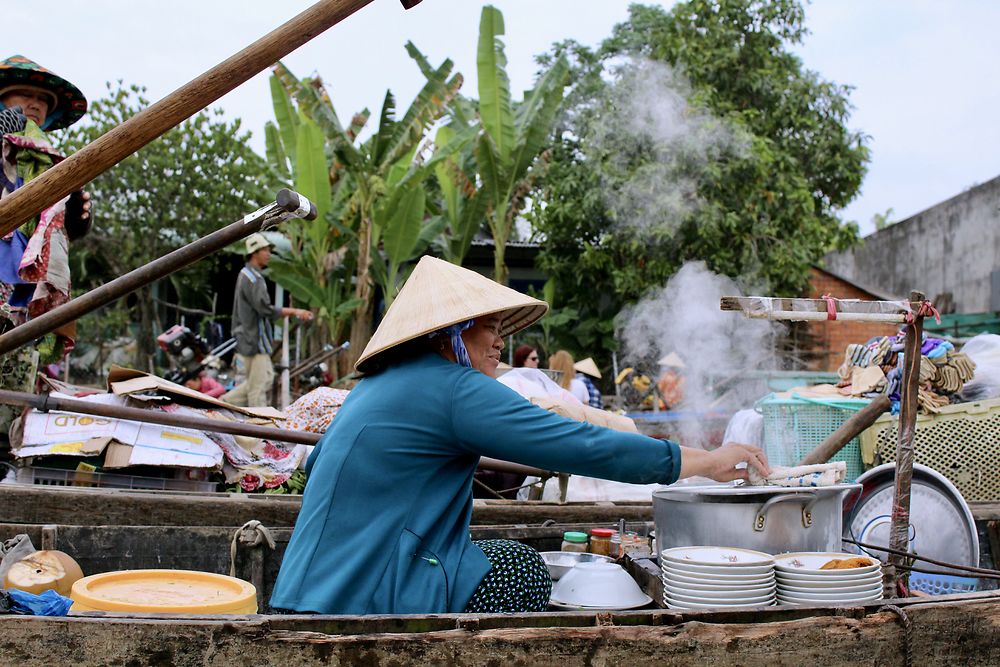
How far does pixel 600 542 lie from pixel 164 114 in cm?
204

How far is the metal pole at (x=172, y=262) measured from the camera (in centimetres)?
231

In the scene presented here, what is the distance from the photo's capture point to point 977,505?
3.70 metres

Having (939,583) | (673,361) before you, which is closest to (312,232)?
(673,361)

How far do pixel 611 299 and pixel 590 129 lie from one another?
2.71 metres

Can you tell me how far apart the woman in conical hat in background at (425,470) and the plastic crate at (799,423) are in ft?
11.2

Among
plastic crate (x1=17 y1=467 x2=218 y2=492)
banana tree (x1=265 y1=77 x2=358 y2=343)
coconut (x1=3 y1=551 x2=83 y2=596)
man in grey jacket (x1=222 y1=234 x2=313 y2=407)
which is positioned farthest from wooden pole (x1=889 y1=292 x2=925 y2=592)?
banana tree (x1=265 y1=77 x2=358 y2=343)

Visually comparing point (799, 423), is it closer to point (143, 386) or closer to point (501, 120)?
point (143, 386)

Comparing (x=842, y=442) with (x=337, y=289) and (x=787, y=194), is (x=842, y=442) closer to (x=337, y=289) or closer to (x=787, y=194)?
(x=337, y=289)

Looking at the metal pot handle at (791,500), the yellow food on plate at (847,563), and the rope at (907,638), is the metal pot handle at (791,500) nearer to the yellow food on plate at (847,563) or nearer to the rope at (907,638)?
the yellow food on plate at (847,563)

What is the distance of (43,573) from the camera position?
8.25 feet

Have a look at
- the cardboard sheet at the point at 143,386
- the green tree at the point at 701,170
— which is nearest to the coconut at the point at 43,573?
the cardboard sheet at the point at 143,386

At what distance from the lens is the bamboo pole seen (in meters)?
3.73

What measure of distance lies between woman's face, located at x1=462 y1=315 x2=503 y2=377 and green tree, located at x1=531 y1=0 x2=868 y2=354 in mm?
9883

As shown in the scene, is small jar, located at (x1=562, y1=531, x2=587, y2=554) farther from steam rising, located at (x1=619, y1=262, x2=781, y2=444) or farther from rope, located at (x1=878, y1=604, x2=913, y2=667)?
steam rising, located at (x1=619, y1=262, x2=781, y2=444)
